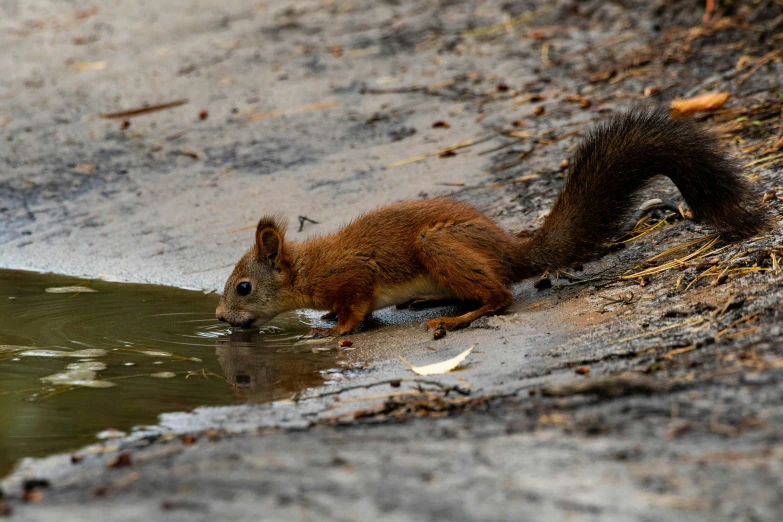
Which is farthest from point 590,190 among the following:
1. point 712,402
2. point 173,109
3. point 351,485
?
point 173,109

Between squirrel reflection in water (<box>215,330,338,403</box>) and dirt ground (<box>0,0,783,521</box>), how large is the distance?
0.68ft

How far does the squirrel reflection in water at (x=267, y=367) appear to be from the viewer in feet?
12.9

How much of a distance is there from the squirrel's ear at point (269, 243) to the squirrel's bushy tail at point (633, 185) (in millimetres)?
1432

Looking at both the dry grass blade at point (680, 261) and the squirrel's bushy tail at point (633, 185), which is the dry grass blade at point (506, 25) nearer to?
the squirrel's bushy tail at point (633, 185)

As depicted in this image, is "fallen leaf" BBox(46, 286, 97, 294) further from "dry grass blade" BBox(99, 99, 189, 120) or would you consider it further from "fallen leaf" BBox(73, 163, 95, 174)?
"dry grass blade" BBox(99, 99, 189, 120)

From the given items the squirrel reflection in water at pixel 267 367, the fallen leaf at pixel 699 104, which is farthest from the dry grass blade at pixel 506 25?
the squirrel reflection in water at pixel 267 367

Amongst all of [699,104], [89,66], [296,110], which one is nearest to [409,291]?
[699,104]

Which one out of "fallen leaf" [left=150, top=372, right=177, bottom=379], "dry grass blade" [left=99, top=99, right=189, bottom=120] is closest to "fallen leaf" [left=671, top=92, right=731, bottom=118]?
"fallen leaf" [left=150, top=372, right=177, bottom=379]

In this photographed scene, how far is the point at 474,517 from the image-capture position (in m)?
2.27

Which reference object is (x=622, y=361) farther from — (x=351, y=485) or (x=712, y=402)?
(x=351, y=485)

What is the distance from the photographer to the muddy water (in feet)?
12.1

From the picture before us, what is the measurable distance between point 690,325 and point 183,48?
722 centimetres

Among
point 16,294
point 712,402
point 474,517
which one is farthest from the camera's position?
point 16,294

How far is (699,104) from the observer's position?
21.0ft
